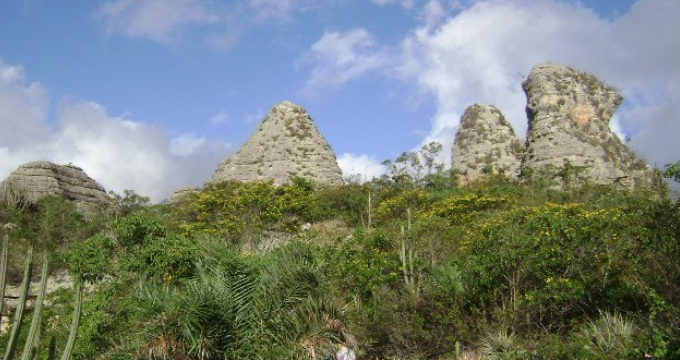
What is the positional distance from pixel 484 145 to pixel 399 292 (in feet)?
90.8

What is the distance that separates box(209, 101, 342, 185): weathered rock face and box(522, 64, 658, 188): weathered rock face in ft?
36.7

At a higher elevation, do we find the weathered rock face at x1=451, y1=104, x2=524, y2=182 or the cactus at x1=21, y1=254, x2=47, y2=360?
the weathered rock face at x1=451, y1=104, x2=524, y2=182

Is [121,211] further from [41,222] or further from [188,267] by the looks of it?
[188,267]

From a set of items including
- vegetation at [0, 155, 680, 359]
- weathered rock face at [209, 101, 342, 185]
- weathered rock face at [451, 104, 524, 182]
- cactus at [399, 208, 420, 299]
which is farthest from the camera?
Answer: weathered rock face at [209, 101, 342, 185]

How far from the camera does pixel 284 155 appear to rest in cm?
4144

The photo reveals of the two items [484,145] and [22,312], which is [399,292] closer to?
[22,312]

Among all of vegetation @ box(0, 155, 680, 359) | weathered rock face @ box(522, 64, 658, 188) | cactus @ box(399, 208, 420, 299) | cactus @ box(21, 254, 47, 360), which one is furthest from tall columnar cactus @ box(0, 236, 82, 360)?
weathered rock face @ box(522, 64, 658, 188)

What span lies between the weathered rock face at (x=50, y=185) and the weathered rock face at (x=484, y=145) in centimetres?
2085

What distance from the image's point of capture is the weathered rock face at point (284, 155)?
134 ft

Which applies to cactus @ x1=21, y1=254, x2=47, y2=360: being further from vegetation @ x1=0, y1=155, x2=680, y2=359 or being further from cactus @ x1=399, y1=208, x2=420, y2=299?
cactus @ x1=399, y1=208, x2=420, y2=299

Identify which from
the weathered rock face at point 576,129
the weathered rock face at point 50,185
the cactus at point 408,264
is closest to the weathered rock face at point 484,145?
the weathered rock face at point 576,129

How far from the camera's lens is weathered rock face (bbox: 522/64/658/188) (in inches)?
1378

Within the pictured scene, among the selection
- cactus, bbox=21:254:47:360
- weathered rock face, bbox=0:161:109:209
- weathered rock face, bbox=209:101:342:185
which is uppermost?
weathered rock face, bbox=209:101:342:185

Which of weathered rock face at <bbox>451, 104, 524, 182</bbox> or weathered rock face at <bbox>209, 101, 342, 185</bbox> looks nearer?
weathered rock face at <bbox>451, 104, 524, 182</bbox>
